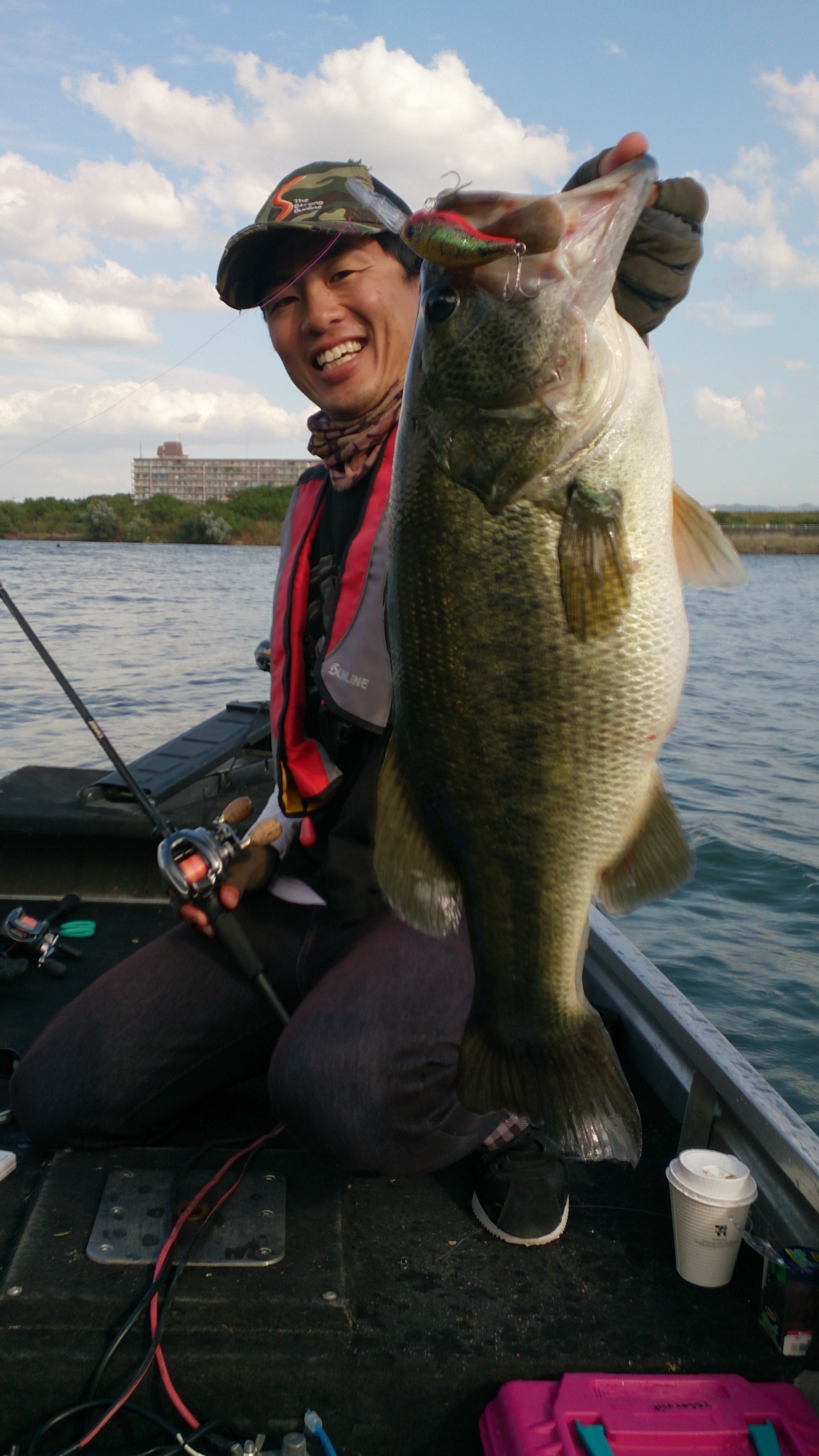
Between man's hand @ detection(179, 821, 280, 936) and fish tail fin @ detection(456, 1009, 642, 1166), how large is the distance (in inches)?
46.3

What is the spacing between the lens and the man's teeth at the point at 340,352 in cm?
278

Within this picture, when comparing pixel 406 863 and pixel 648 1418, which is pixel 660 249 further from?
pixel 648 1418

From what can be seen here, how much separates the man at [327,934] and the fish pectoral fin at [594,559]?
1058 mm

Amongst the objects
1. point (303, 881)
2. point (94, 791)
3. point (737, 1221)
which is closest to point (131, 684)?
point (94, 791)

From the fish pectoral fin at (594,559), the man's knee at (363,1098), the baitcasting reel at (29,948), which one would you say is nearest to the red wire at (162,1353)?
the man's knee at (363,1098)

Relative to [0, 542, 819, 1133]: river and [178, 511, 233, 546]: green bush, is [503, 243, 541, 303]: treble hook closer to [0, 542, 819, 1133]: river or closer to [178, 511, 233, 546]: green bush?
[0, 542, 819, 1133]: river

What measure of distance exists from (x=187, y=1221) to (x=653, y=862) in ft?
4.91

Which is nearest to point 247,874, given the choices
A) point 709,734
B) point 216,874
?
point 216,874

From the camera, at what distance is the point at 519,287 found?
1550 millimetres

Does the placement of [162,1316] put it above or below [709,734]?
above

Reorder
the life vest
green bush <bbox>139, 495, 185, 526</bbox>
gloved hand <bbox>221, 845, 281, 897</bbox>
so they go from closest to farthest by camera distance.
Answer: the life vest → gloved hand <bbox>221, 845, 281, 897</bbox> → green bush <bbox>139, 495, 185, 526</bbox>

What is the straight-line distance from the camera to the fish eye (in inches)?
63.4

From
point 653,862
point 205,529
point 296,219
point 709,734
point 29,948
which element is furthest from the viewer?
point 205,529

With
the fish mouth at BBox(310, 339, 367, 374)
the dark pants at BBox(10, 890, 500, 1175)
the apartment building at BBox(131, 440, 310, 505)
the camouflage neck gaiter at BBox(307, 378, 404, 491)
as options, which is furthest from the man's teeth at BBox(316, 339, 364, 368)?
the apartment building at BBox(131, 440, 310, 505)
